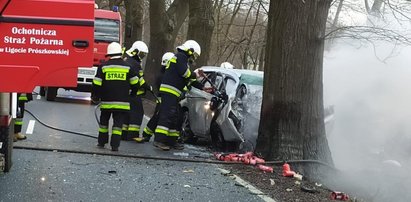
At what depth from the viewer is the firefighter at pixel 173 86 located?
9.19 meters

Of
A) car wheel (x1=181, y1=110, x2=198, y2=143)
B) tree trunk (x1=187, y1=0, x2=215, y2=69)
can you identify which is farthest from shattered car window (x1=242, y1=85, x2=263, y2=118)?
tree trunk (x1=187, y1=0, x2=215, y2=69)

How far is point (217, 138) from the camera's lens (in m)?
9.70

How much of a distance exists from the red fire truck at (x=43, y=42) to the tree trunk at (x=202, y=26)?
45.0 feet

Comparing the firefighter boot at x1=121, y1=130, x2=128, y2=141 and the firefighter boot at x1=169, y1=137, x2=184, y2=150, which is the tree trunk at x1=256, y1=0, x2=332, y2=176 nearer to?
the firefighter boot at x1=169, y1=137, x2=184, y2=150

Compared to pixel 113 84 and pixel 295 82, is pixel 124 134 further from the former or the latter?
pixel 295 82

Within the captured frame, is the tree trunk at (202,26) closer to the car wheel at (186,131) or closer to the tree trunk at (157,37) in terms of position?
the tree trunk at (157,37)

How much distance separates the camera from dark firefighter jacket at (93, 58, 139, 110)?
8.73 meters

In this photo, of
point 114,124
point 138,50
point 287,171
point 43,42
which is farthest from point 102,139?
point 43,42

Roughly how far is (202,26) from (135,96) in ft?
27.4

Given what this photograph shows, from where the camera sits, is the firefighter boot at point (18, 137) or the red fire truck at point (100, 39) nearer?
the firefighter boot at point (18, 137)

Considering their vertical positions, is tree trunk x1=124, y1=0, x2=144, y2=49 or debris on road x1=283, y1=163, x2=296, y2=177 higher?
tree trunk x1=124, y1=0, x2=144, y2=49

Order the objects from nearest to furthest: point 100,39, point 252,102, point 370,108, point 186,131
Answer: point 252,102 < point 186,131 < point 370,108 < point 100,39

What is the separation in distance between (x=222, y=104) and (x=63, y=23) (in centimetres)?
523

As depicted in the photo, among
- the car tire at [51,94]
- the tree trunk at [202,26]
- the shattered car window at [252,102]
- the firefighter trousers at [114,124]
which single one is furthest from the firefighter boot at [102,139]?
the tree trunk at [202,26]
